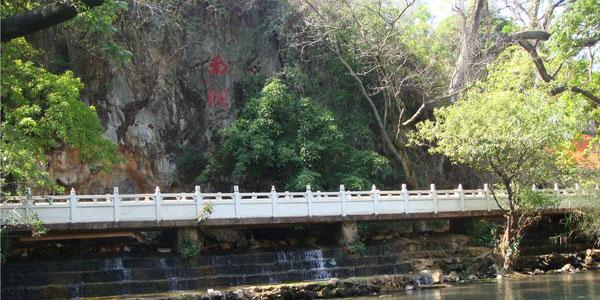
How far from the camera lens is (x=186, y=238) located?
72.0 ft

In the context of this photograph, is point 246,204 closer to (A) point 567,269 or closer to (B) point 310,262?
(B) point 310,262

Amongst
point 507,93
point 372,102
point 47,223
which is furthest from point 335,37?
point 47,223

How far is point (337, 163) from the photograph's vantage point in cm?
2991

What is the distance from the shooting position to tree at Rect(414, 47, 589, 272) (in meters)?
22.6

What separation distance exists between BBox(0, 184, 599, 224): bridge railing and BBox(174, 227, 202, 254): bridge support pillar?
0.47 meters

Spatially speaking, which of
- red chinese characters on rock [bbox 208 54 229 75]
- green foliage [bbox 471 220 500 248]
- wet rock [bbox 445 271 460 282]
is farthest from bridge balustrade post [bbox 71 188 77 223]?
green foliage [bbox 471 220 500 248]

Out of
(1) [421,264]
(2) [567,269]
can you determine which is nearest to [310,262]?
(1) [421,264]

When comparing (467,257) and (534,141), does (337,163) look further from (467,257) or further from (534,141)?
(534,141)

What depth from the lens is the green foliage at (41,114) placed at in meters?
18.3

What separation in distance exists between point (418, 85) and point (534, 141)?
9.21 meters

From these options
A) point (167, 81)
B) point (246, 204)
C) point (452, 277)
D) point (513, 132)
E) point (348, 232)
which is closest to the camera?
point (513, 132)

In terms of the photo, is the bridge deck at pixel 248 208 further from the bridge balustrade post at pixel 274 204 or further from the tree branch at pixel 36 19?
the tree branch at pixel 36 19

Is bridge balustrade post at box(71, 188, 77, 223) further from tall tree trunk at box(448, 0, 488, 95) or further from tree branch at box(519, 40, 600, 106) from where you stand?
tree branch at box(519, 40, 600, 106)

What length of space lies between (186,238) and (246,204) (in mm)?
2276
